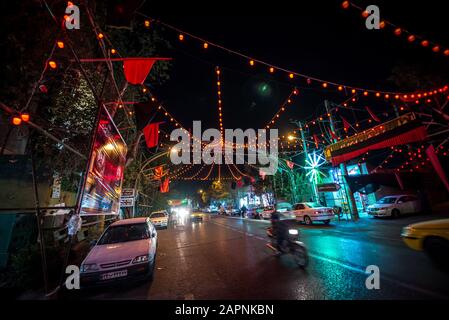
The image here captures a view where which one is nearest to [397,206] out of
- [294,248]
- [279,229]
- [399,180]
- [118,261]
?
[399,180]

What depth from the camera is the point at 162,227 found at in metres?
18.0

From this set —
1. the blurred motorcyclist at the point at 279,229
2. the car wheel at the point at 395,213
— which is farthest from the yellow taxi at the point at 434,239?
the car wheel at the point at 395,213

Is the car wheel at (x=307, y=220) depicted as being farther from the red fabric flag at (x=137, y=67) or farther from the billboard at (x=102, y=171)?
the red fabric flag at (x=137, y=67)

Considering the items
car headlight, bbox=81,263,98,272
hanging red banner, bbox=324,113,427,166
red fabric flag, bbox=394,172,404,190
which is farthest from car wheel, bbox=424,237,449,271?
red fabric flag, bbox=394,172,404,190

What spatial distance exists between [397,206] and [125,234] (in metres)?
17.5

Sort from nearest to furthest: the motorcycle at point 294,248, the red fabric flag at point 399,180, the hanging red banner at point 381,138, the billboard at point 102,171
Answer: the billboard at point 102,171, the motorcycle at point 294,248, the hanging red banner at point 381,138, the red fabric flag at point 399,180

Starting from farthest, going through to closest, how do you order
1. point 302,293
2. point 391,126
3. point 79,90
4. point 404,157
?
1. point 404,157
2. point 391,126
3. point 79,90
4. point 302,293

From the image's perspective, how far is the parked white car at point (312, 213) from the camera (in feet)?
43.3

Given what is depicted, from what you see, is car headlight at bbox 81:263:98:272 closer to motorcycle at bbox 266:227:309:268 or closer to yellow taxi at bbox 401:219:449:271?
motorcycle at bbox 266:227:309:268

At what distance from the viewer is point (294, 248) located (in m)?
5.62

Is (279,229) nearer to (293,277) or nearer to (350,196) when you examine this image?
(293,277)
